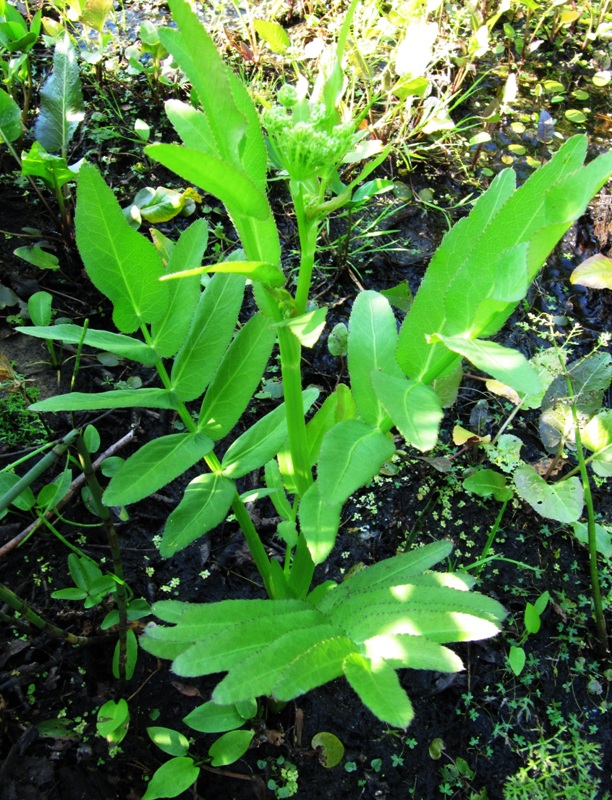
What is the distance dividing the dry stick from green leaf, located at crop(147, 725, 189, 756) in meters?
0.51

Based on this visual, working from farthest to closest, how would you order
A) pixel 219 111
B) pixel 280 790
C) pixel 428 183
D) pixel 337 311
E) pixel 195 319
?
1. pixel 428 183
2. pixel 337 311
3. pixel 280 790
4. pixel 195 319
5. pixel 219 111

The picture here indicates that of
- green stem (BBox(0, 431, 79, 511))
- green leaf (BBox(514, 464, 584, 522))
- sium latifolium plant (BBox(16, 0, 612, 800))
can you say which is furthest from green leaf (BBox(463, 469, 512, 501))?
green stem (BBox(0, 431, 79, 511))

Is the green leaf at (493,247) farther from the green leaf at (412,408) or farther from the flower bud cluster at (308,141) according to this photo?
the flower bud cluster at (308,141)

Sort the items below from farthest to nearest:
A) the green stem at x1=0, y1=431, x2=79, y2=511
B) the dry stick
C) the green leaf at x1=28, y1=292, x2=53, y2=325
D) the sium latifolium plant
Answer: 1. the green leaf at x1=28, y1=292, x2=53, y2=325
2. the dry stick
3. the green stem at x1=0, y1=431, x2=79, y2=511
4. the sium latifolium plant

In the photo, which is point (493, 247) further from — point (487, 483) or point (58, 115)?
point (58, 115)

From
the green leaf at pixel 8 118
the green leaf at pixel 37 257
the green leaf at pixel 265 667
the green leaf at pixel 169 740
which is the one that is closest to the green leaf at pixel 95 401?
the green leaf at pixel 265 667

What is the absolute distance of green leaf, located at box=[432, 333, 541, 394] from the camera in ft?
2.48

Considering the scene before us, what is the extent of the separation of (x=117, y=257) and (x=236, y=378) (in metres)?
0.30

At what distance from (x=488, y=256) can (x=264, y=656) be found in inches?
25.1

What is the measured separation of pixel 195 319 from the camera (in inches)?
47.4

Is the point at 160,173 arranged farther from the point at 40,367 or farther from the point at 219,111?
the point at 219,111

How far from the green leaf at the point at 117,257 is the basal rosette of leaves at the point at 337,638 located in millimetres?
523

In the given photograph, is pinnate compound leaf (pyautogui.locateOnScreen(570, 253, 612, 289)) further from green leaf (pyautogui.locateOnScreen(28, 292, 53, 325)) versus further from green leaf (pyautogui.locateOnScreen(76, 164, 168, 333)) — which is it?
green leaf (pyautogui.locateOnScreen(28, 292, 53, 325))

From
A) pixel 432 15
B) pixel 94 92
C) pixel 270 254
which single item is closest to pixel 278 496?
pixel 270 254
